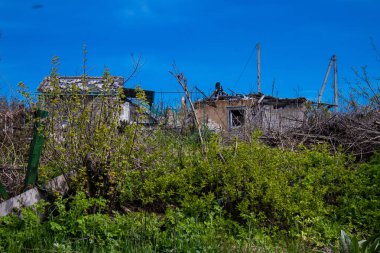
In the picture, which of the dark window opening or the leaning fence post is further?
the dark window opening

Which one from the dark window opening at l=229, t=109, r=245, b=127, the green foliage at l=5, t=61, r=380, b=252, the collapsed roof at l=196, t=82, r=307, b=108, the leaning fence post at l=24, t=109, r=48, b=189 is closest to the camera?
the green foliage at l=5, t=61, r=380, b=252

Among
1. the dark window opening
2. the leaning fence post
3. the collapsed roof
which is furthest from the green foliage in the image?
the collapsed roof

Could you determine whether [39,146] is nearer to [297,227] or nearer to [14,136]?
[14,136]

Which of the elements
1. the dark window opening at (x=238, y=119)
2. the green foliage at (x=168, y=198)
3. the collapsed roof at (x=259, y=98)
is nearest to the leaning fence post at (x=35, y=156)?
the green foliage at (x=168, y=198)

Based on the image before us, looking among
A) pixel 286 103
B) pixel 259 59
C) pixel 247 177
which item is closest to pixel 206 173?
pixel 247 177

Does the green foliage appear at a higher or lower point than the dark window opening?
lower

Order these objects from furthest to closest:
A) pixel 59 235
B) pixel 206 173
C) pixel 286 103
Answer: pixel 286 103
pixel 206 173
pixel 59 235

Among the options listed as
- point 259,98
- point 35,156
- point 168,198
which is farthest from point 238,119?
point 259,98

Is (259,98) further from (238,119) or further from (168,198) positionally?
(168,198)

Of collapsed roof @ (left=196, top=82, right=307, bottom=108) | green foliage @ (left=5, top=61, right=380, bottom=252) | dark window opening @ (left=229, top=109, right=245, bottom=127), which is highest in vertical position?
collapsed roof @ (left=196, top=82, right=307, bottom=108)

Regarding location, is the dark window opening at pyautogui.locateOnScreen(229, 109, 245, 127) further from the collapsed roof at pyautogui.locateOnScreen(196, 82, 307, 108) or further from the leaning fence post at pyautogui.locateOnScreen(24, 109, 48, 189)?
the leaning fence post at pyautogui.locateOnScreen(24, 109, 48, 189)

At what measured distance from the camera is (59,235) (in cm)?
534

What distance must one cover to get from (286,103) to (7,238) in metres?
21.9

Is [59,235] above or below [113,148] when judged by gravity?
below
